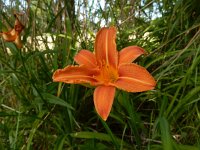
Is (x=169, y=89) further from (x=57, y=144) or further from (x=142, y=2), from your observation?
(x=142, y=2)

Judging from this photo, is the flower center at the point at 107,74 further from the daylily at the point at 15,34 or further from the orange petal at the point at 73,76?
the daylily at the point at 15,34

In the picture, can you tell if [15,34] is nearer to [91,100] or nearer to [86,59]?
[86,59]

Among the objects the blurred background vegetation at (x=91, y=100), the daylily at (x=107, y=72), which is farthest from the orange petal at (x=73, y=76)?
the blurred background vegetation at (x=91, y=100)

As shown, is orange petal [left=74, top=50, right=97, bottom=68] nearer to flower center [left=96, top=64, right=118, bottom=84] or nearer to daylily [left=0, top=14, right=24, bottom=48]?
flower center [left=96, top=64, right=118, bottom=84]

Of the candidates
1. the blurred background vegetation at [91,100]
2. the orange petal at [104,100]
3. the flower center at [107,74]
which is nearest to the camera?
the orange petal at [104,100]

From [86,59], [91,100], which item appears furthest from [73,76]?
[91,100]

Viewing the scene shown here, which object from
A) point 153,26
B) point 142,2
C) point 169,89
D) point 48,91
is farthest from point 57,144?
point 142,2
